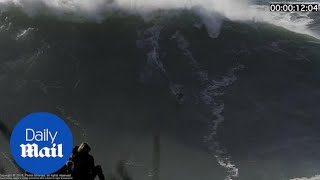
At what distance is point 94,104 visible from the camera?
127ft

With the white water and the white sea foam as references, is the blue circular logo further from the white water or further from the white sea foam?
the white water

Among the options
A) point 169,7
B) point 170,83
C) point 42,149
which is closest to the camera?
point 42,149

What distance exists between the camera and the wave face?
33.5m

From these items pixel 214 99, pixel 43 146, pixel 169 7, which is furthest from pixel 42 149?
pixel 169 7

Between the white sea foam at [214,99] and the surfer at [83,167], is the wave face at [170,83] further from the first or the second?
the surfer at [83,167]

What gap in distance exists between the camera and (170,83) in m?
41.9

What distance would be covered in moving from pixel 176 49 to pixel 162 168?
17591 millimetres

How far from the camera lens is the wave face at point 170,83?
3353cm
